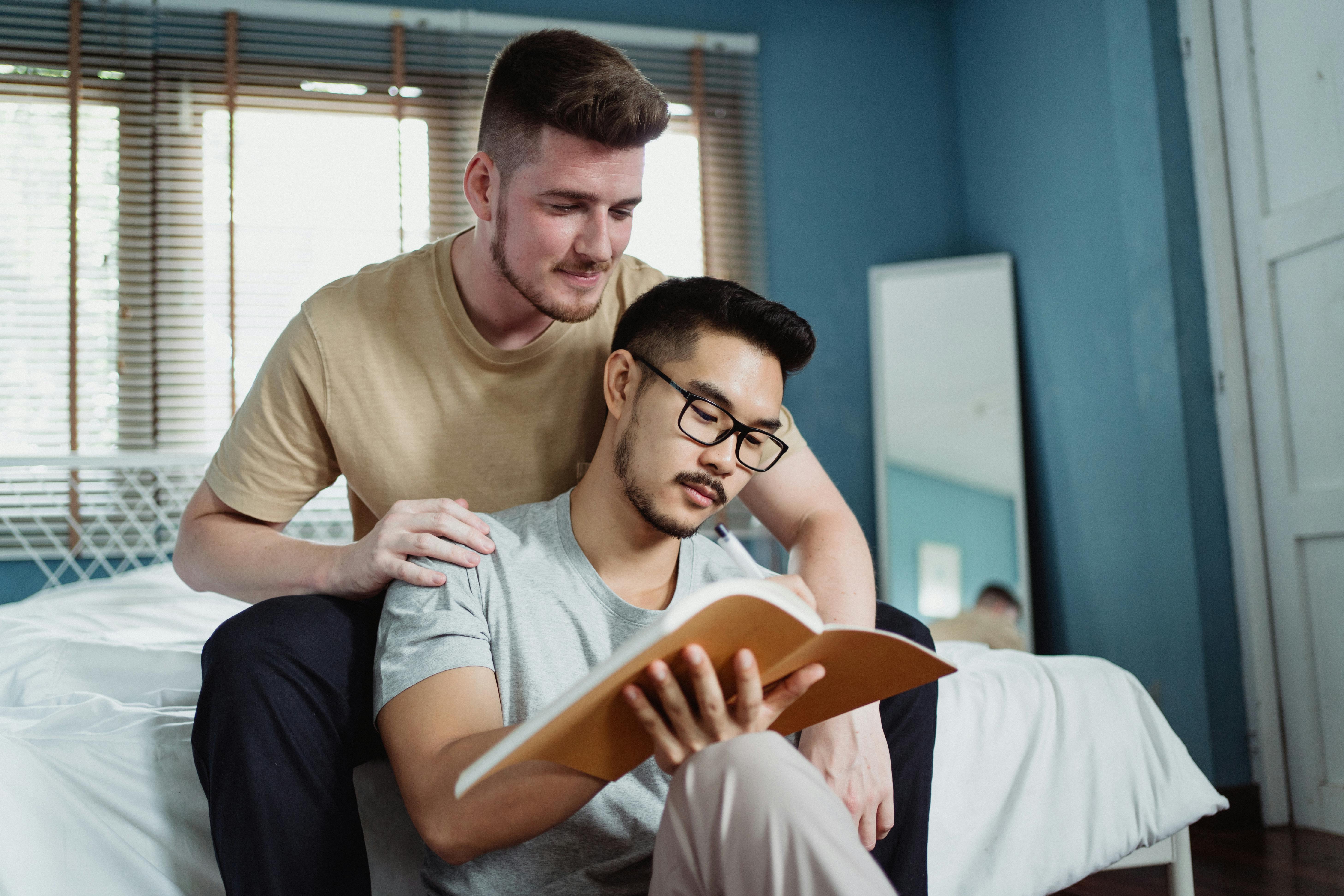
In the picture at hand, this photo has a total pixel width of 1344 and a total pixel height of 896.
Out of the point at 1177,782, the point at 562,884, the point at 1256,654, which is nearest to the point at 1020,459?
the point at 1256,654

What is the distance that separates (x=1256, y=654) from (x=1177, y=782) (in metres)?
1.20

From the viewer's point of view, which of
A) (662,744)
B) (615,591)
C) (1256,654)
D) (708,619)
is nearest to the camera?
(708,619)

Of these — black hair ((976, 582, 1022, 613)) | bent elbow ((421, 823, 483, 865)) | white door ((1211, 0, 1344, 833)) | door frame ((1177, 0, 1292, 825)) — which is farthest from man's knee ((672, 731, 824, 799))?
black hair ((976, 582, 1022, 613))

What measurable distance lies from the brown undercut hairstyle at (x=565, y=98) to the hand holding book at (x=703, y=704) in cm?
77

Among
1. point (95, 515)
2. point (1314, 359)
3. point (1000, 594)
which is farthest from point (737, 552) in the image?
point (95, 515)

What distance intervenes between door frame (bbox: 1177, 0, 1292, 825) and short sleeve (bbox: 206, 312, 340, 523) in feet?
7.33

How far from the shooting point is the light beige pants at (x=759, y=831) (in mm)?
762

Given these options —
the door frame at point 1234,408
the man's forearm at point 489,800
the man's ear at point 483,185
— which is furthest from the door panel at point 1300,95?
the man's forearm at point 489,800

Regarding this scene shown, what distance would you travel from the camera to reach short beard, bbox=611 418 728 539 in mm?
1199

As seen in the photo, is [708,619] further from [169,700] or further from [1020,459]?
[1020,459]

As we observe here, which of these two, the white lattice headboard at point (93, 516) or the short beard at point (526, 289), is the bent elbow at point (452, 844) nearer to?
the short beard at point (526, 289)

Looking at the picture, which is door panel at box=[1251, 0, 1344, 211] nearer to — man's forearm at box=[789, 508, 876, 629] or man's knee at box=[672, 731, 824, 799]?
man's forearm at box=[789, 508, 876, 629]

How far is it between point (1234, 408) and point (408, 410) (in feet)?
6.97

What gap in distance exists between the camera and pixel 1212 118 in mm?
2641
